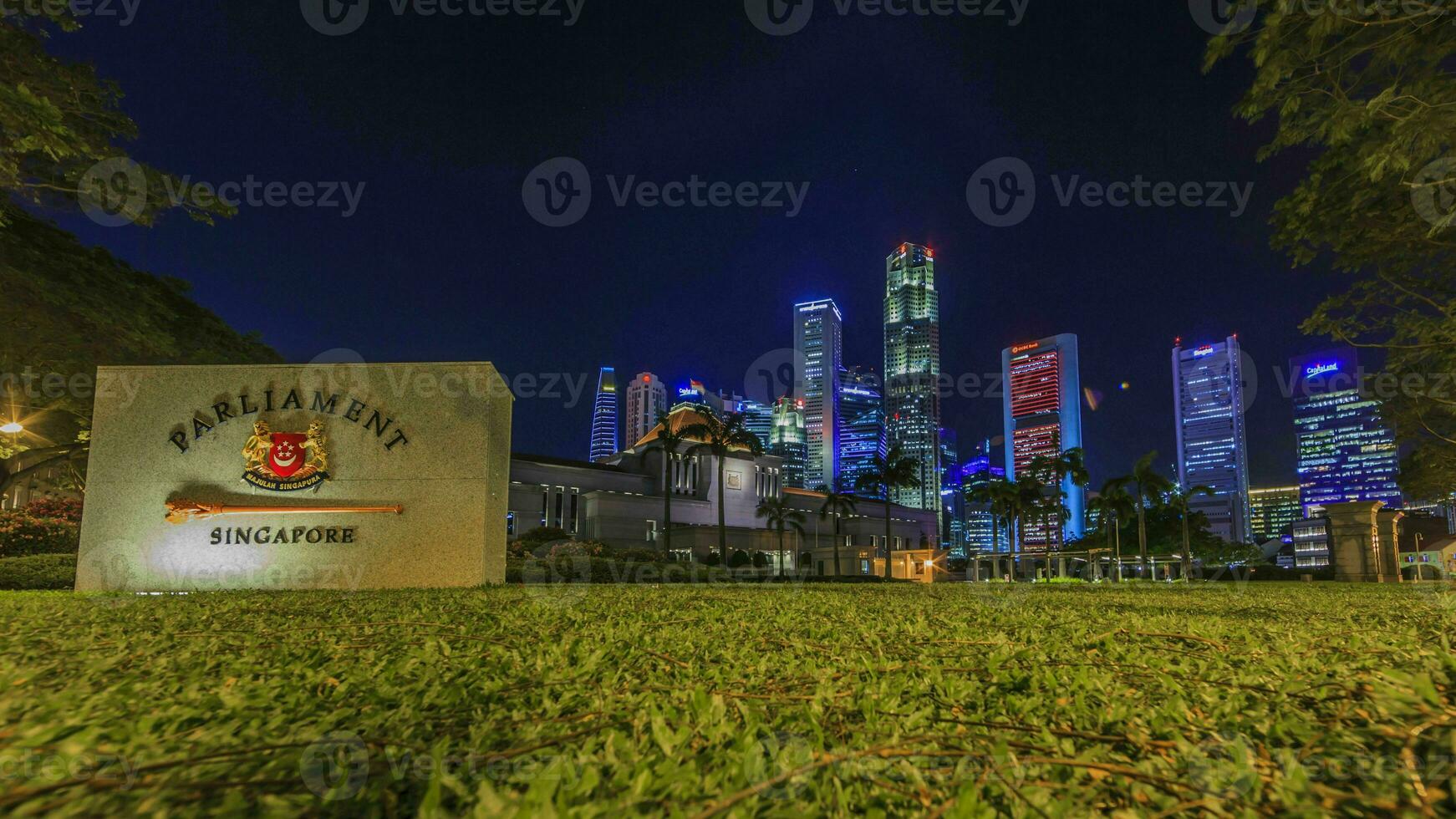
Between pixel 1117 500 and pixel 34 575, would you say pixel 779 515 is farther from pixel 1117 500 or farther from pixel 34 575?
pixel 34 575

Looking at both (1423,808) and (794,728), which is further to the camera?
(794,728)

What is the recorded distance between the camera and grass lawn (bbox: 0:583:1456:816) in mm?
1530

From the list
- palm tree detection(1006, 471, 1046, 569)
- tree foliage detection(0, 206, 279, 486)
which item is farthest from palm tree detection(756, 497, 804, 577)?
tree foliage detection(0, 206, 279, 486)

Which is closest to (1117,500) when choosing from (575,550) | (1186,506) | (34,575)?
(1186,506)

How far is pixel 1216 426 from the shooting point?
197 meters

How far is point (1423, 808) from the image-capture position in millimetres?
1573

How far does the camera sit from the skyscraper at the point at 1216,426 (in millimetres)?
175250

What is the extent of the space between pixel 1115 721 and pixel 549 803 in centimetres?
176

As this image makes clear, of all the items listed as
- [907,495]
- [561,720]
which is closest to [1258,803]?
[561,720]

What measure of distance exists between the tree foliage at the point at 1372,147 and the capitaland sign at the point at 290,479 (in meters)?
12.2

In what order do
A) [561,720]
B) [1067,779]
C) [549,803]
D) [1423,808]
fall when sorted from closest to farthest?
[549,803]
[1423,808]
[1067,779]
[561,720]

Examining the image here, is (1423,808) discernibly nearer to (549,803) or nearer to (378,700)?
(549,803)

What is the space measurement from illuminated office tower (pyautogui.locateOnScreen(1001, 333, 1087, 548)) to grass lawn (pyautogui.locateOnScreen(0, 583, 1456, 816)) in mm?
171975

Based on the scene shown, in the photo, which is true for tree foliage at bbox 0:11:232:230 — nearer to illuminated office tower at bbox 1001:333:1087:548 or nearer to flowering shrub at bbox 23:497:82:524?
flowering shrub at bbox 23:497:82:524
